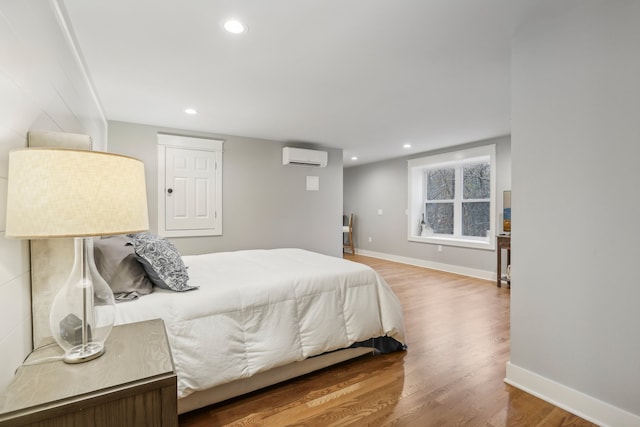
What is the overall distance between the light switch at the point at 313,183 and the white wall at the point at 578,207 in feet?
11.4

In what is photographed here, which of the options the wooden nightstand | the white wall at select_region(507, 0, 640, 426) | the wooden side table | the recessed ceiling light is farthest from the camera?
the wooden side table

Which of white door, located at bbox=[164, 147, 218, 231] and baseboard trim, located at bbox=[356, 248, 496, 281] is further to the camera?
baseboard trim, located at bbox=[356, 248, 496, 281]

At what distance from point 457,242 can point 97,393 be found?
5431mm

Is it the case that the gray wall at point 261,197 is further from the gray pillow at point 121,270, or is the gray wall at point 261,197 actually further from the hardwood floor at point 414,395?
the hardwood floor at point 414,395

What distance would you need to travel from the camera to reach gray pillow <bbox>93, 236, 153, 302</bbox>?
1.70 metres

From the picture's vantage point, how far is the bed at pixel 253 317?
5.29ft

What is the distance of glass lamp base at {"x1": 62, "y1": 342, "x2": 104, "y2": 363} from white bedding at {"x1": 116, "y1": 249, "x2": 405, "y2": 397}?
0.53 metres

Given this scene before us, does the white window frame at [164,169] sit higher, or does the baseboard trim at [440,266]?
the white window frame at [164,169]

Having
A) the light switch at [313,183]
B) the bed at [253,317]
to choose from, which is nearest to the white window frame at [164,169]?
the light switch at [313,183]

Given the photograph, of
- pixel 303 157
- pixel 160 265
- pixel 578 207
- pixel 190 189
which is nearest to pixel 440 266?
pixel 303 157

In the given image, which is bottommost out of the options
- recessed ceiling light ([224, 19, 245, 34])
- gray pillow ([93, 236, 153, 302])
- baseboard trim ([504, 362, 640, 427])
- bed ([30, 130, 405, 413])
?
baseboard trim ([504, 362, 640, 427])

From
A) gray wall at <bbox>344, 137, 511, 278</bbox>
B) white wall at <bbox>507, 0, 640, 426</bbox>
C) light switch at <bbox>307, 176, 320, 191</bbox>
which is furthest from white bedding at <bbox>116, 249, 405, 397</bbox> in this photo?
gray wall at <bbox>344, 137, 511, 278</bbox>

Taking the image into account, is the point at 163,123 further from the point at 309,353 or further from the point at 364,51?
the point at 309,353

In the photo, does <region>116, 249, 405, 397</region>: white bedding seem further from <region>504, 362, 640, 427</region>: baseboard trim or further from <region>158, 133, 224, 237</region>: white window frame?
<region>158, 133, 224, 237</region>: white window frame
